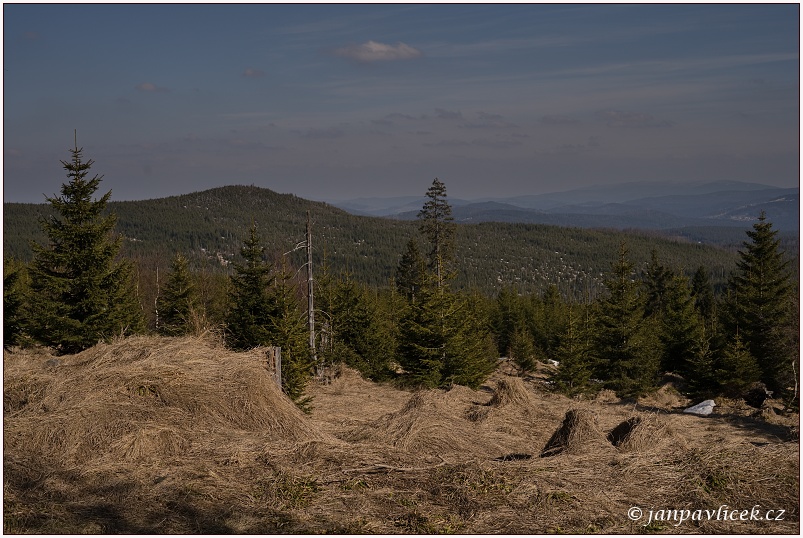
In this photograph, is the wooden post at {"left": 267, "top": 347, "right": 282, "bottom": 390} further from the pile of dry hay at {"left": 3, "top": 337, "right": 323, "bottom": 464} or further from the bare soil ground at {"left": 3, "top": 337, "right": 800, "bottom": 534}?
the pile of dry hay at {"left": 3, "top": 337, "right": 323, "bottom": 464}

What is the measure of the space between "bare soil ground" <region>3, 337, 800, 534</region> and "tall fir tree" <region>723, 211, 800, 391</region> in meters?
23.6

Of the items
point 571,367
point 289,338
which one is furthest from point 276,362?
point 571,367

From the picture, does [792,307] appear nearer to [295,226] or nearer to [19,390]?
[19,390]

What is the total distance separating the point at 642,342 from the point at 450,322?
10218 millimetres

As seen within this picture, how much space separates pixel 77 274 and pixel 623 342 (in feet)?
72.9

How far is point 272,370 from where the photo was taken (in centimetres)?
1191

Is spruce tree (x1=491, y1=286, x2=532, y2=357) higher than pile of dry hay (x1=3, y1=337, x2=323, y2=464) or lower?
lower

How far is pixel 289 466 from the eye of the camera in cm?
763

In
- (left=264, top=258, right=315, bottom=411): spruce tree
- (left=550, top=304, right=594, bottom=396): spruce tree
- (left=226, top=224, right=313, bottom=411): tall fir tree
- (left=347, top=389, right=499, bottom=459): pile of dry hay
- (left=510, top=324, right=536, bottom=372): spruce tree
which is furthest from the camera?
(left=510, top=324, right=536, bottom=372): spruce tree

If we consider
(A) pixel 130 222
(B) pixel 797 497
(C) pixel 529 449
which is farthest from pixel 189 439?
(A) pixel 130 222

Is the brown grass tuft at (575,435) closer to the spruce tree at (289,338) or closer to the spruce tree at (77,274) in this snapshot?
the spruce tree at (289,338)

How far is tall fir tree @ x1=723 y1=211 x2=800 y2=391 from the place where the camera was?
2933 cm

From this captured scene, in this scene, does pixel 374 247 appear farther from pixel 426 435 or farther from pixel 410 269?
pixel 426 435

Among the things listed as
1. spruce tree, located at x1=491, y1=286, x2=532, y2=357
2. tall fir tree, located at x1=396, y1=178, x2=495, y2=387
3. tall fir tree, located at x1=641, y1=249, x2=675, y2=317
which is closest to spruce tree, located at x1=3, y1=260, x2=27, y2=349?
tall fir tree, located at x1=396, y1=178, x2=495, y2=387
